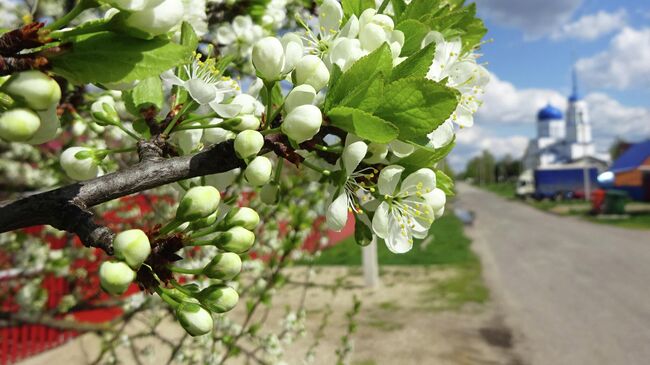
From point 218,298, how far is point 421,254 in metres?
13.7

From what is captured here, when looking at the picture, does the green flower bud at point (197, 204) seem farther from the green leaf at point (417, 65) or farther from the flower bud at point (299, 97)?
the green leaf at point (417, 65)

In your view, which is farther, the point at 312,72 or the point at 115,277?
the point at 312,72

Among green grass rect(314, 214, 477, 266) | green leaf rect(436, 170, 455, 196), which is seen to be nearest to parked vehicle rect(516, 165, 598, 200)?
green grass rect(314, 214, 477, 266)

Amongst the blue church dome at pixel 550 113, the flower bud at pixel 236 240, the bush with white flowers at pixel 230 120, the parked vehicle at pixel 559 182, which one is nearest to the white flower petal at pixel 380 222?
the bush with white flowers at pixel 230 120

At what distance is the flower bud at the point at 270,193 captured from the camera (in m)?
0.99

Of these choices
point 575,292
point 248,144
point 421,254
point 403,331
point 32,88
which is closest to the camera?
point 32,88

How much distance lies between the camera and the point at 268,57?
0.84 m

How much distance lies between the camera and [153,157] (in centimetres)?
85

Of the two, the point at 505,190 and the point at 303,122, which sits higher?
the point at 505,190

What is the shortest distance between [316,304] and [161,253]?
850 centimetres

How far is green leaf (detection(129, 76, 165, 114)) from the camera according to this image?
0.99m

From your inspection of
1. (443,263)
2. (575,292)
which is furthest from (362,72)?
(443,263)

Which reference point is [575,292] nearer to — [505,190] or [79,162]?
[79,162]

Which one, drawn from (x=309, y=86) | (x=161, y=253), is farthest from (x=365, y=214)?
(x=161, y=253)
